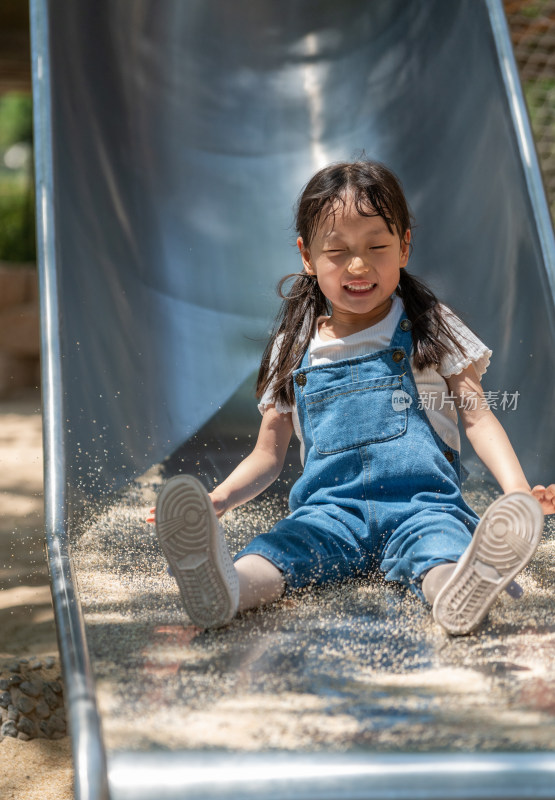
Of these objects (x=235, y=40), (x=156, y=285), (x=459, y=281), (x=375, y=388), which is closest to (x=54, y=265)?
(x=156, y=285)

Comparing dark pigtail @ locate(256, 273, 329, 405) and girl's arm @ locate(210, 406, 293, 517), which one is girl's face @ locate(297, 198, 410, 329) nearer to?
dark pigtail @ locate(256, 273, 329, 405)

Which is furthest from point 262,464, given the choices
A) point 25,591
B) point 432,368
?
point 25,591

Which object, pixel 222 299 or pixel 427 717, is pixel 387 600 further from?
pixel 222 299

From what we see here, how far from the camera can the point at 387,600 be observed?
1.27 metres

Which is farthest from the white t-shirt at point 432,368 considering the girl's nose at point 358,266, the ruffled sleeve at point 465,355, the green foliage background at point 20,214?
the green foliage background at point 20,214

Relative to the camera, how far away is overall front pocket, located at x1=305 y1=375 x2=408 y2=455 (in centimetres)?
145

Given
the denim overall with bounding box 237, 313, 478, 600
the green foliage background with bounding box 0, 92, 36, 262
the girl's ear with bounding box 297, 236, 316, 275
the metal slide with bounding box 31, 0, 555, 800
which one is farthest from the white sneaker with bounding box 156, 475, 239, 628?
the green foliage background with bounding box 0, 92, 36, 262

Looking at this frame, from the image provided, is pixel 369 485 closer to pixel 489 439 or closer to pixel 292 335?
pixel 489 439

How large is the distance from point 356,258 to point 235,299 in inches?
34.7

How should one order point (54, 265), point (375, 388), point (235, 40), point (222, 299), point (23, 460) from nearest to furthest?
point (375, 388), point (54, 265), point (222, 299), point (235, 40), point (23, 460)

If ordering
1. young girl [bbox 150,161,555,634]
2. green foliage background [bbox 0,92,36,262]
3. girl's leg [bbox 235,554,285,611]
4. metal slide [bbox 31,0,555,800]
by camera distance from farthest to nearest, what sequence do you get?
green foliage background [bbox 0,92,36,262] → young girl [bbox 150,161,555,634] → girl's leg [bbox 235,554,285,611] → metal slide [bbox 31,0,555,800]

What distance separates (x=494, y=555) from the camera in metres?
1.08

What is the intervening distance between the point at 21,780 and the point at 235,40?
218cm

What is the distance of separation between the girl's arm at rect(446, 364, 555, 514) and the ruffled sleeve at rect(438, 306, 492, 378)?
0.02m
